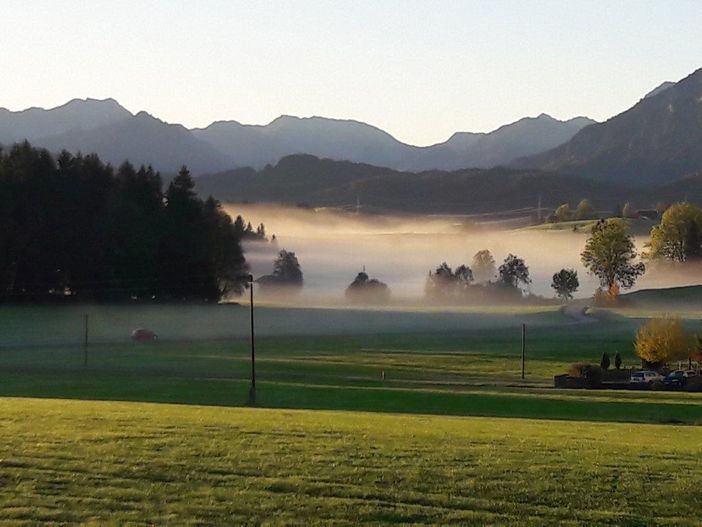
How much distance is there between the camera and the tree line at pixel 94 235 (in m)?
93.1

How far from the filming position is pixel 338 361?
6256 centimetres

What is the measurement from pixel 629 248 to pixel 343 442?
117 metres

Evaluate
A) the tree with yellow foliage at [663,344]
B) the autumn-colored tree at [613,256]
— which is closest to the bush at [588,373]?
the tree with yellow foliage at [663,344]

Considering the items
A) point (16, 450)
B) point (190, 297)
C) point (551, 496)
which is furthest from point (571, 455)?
point (190, 297)

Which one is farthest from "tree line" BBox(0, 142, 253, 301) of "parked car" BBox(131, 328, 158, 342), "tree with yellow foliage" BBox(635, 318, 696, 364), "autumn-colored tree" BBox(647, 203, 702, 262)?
"autumn-colored tree" BBox(647, 203, 702, 262)

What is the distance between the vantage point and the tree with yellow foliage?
65.8 meters

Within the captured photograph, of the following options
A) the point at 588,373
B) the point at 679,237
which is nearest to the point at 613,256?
the point at 679,237

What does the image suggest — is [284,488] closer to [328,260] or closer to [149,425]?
[149,425]

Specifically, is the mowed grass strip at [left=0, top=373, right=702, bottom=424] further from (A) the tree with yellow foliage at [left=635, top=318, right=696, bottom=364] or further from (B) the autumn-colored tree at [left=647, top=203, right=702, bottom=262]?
(B) the autumn-colored tree at [left=647, top=203, right=702, bottom=262]

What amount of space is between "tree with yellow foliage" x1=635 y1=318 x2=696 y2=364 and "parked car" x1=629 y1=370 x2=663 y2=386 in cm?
776

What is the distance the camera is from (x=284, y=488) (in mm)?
15500

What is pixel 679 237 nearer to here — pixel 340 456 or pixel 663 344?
pixel 663 344

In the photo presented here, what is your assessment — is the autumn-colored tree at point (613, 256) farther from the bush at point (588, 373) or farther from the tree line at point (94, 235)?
the bush at point (588, 373)

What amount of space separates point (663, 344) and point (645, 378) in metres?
10.4
